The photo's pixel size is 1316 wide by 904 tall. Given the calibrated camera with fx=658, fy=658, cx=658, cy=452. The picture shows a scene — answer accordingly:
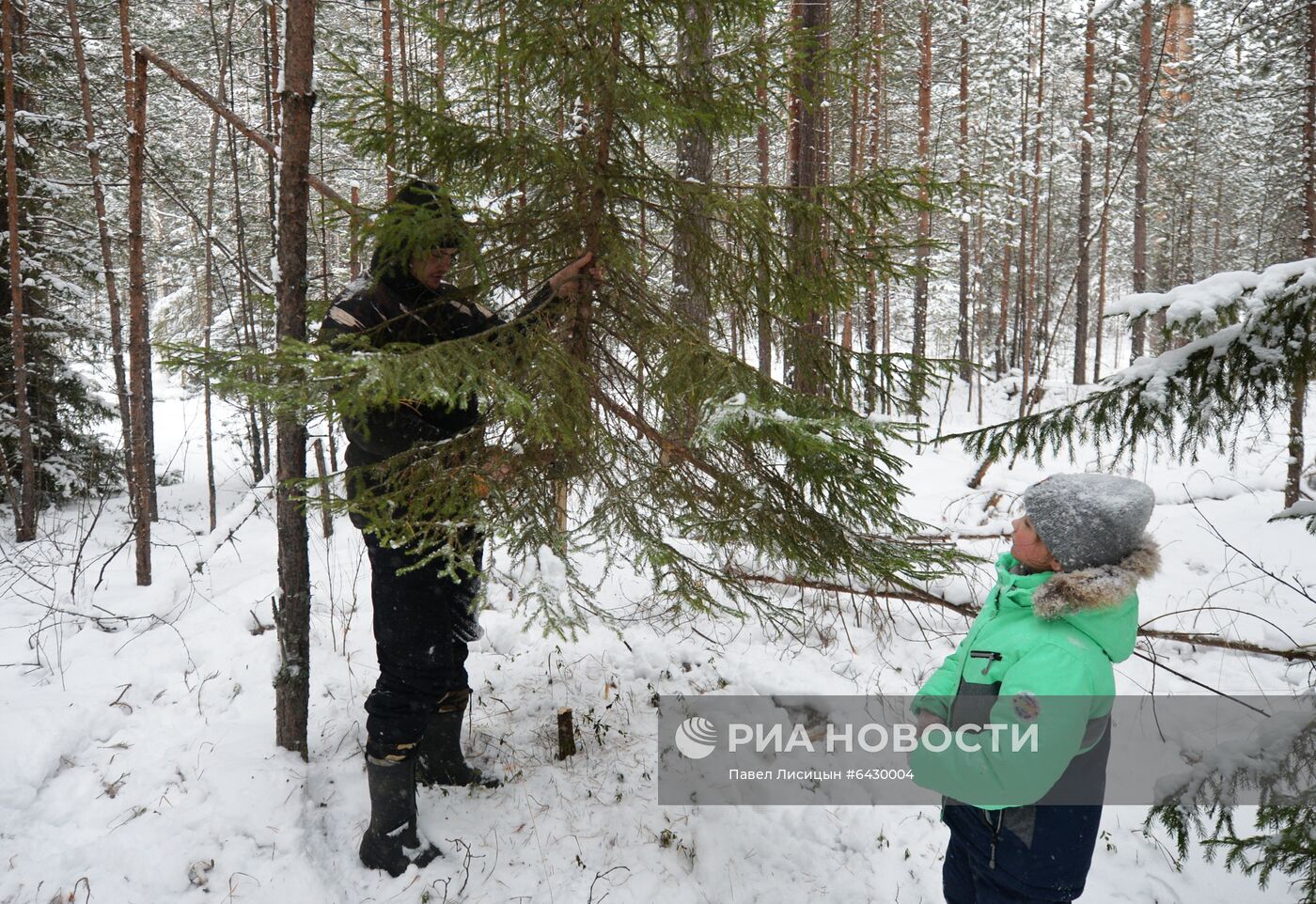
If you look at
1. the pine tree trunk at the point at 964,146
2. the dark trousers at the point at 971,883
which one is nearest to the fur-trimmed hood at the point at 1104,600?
the dark trousers at the point at 971,883

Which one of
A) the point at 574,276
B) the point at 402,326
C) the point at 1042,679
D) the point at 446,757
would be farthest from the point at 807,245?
the point at 446,757

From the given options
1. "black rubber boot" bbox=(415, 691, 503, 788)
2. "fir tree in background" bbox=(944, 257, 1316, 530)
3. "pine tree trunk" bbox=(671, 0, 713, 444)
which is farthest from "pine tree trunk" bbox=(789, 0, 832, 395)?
"black rubber boot" bbox=(415, 691, 503, 788)

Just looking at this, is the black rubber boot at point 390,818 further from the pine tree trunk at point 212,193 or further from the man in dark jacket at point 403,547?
the pine tree trunk at point 212,193

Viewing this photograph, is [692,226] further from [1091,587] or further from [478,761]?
[478,761]

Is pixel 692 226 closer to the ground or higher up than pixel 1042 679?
higher up

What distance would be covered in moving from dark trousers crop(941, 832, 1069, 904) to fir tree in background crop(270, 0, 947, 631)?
3.77ft

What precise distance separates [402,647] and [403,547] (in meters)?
0.55

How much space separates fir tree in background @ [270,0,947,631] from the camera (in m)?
2.96

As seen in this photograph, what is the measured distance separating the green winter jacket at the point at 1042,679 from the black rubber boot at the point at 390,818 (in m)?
2.62

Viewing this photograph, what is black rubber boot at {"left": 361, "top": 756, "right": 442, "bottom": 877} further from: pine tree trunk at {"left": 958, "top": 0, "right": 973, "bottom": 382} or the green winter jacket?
pine tree trunk at {"left": 958, "top": 0, "right": 973, "bottom": 382}

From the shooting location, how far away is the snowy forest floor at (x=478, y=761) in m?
3.52

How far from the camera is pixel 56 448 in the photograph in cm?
1169

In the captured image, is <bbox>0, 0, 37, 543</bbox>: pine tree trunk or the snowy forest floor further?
<bbox>0, 0, 37, 543</bbox>: pine tree trunk

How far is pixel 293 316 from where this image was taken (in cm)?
380
